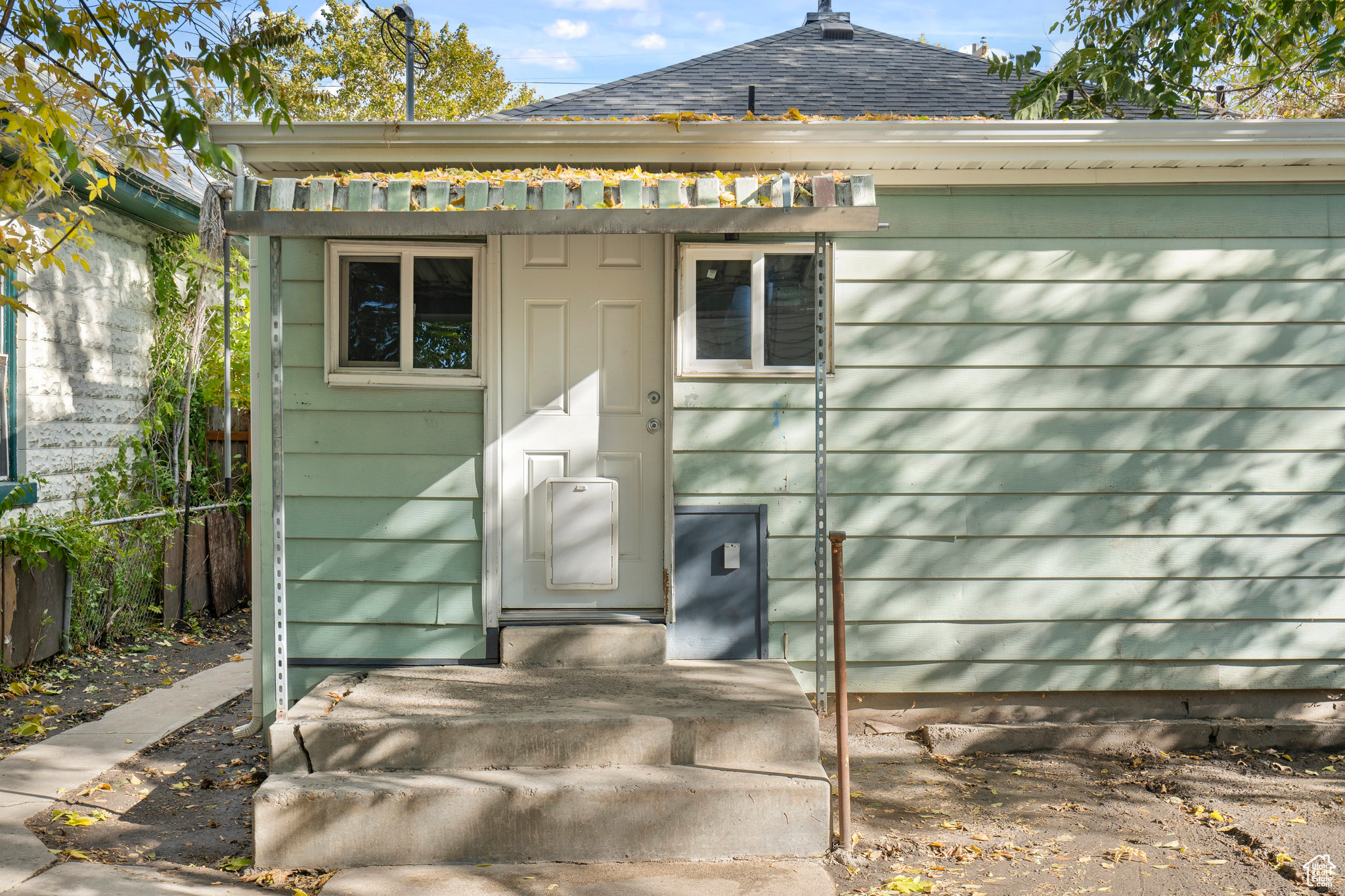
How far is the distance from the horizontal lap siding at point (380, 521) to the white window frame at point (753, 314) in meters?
1.06

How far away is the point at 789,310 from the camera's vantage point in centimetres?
446

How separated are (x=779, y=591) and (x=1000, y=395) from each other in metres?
1.45

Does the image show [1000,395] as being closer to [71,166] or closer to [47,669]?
[71,166]

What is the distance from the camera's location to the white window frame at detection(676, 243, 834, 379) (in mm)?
4406

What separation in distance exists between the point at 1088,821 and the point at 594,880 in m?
2.02

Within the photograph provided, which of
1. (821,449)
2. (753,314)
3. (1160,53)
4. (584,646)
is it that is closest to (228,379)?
(584,646)

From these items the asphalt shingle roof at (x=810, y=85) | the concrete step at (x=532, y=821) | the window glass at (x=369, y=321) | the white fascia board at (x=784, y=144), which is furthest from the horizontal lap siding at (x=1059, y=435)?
the window glass at (x=369, y=321)

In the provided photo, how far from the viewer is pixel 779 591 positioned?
4453 mm

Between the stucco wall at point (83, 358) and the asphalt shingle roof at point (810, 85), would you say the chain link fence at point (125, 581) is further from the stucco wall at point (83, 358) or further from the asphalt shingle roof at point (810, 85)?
the asphalt shingle roof at point (810, 85)

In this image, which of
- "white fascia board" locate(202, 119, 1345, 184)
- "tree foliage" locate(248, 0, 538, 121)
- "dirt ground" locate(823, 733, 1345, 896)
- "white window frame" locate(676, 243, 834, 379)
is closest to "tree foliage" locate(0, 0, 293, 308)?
"white fascia board" locate(202, 119, 1345, 184)

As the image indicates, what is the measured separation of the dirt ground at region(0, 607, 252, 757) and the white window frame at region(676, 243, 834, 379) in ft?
12.6

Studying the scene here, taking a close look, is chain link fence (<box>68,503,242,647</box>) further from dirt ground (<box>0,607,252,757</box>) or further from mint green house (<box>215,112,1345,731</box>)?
mint green house (<box>215,112,1345,731</box>)

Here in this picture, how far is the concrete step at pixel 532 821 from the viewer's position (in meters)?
3.28

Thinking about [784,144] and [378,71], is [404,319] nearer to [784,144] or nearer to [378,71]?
[784,144]
